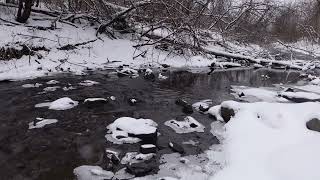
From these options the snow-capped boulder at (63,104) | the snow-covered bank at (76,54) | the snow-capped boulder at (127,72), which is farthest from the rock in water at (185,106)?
the snow-covered bank at (76,54)

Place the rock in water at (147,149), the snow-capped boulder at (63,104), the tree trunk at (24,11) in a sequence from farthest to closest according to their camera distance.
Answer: the tree trunk at (24,11) → the snow-capped boulder at (63,104) → the rock in water at (147,149)

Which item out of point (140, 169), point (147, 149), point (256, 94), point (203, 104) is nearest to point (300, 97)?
point (256, 94)

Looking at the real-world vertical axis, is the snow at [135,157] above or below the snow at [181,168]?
above

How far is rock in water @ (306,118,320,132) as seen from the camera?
20.8 ft

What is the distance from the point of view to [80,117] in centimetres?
735

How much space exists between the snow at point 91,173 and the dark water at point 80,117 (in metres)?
0.13

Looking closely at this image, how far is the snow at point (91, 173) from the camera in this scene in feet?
16.0

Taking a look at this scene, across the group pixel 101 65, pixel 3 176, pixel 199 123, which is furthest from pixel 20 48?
pixel 3 176

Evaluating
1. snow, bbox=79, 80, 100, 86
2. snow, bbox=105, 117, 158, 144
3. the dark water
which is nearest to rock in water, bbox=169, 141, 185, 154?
the dark water

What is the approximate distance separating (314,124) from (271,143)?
0.99 metres

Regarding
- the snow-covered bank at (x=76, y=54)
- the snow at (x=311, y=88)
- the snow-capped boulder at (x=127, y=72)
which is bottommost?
the snow at (x=311, y=88)

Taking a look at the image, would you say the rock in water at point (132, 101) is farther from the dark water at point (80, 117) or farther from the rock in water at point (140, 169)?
the rock in water at point (140, 169)

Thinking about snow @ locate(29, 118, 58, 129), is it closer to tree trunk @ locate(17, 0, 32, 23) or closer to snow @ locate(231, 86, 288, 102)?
snow @ locate(231, 86, 288, 102)

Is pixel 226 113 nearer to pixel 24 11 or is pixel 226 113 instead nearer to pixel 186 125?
pixel 186 125
